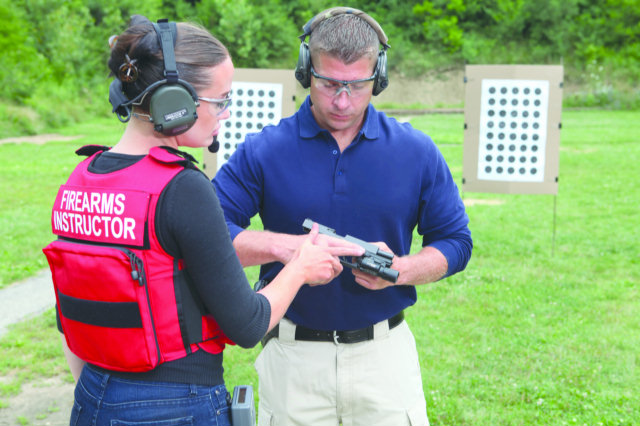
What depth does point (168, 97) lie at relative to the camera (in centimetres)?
145

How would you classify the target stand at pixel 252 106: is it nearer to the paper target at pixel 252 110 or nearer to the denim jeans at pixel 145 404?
the paper target at pixel 252 110

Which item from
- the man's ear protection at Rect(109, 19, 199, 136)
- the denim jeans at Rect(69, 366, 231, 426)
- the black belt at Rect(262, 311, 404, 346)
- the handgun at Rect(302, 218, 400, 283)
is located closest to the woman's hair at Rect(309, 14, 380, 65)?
the handgun at Rect(302, 218, 400, 283)

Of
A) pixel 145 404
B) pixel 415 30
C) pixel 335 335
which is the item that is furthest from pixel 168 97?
pixel 415 30

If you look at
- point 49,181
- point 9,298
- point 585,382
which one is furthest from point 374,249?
point 49,181

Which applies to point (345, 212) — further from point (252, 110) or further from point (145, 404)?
point (252, 110)

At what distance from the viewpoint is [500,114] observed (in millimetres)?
7887

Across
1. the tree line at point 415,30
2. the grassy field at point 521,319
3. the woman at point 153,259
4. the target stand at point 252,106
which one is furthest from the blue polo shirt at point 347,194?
the tree line at point 415,30

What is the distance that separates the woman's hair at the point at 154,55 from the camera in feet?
4.84

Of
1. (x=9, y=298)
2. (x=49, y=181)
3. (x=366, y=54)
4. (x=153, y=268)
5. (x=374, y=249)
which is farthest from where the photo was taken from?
(x=49, y=181)

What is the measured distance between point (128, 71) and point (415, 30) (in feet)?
128

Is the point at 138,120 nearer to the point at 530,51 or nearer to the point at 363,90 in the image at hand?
the point at 363,90

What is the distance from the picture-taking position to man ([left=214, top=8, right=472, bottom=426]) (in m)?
2.13

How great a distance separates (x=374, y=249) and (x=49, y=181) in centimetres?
1067

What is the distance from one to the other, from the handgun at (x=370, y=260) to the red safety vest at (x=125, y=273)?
1.76 ft
